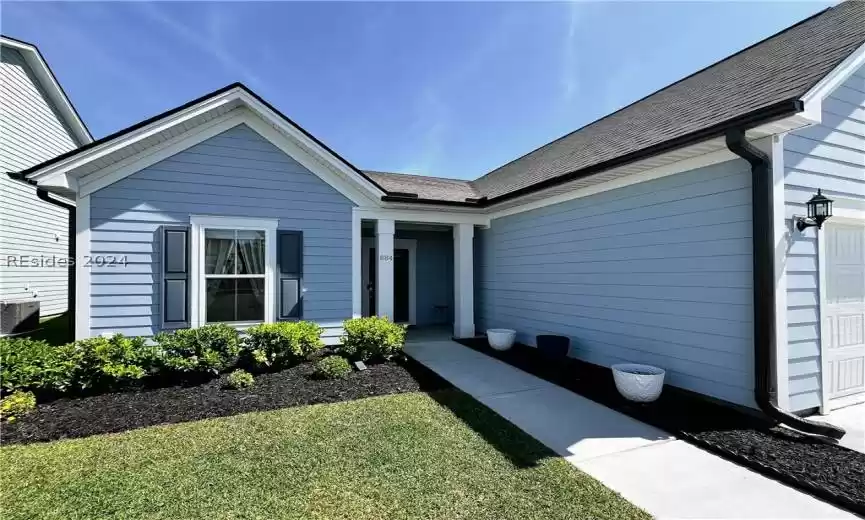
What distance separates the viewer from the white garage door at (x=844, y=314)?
4508 mm

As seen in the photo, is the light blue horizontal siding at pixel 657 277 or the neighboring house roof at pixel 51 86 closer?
the light blue horizontal siding at pixel 657 277

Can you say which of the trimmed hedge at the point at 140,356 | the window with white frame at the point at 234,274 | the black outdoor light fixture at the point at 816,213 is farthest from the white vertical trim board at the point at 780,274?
the window with white frame at the point at 234,274

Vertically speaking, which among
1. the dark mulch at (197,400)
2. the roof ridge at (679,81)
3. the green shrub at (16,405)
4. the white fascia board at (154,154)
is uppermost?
the roof ridge at (679,81)

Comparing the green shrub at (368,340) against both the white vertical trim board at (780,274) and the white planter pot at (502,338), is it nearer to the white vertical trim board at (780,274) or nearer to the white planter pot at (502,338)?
the white planter pot at (502,338)

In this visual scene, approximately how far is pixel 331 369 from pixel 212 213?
3442mm

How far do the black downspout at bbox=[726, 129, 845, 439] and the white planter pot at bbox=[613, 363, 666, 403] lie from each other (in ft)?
3.11

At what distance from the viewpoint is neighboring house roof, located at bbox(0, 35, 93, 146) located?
9398mm

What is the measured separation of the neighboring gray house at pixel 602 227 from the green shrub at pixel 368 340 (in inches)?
28.8

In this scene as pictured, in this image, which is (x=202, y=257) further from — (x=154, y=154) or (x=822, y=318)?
(x=822, y=318)

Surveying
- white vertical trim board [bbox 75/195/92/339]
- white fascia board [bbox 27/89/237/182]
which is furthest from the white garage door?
white vertical trim board [bbox 75/195/92/339]

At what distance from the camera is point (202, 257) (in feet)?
21.0

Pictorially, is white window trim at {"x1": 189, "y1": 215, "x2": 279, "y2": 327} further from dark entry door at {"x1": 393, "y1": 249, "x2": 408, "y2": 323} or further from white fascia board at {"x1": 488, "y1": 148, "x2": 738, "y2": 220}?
white fascia board at {"x1": 488, "y1": 148, "x2": 738, "y2": 220}

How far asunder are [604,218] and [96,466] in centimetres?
690

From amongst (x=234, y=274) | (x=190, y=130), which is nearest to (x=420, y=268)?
(x=234, y=274)
